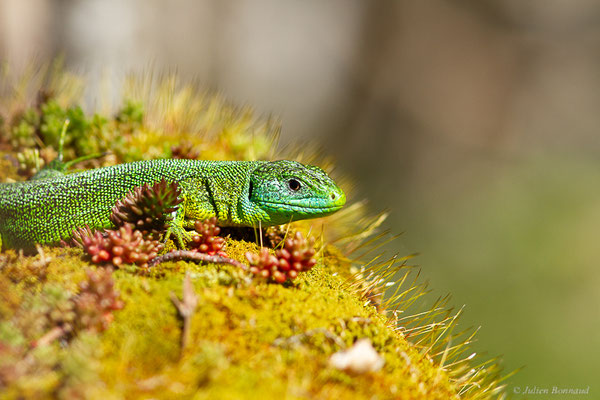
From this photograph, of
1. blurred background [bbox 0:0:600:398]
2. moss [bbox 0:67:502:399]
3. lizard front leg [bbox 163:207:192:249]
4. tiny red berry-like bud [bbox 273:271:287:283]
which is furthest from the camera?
blurred background [bbox 0:0:600:398]

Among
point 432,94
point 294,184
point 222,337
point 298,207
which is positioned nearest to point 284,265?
point 222,337

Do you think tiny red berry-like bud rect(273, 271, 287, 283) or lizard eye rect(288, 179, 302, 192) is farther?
lizard eye rect(288, 179, 302, 192)

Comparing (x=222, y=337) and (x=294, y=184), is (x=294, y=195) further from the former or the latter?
(x=222, y=337)

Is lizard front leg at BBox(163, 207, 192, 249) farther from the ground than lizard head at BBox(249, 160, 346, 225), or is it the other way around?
lizard head at BBox(249, 160, 346, 225)

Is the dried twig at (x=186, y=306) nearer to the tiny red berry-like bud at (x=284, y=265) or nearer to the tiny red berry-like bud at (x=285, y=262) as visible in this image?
the tiny red berry-like bud at (x=285, y=262)

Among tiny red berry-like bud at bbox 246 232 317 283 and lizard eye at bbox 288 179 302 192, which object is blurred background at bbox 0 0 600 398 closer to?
lizard eye at bbox 288 179 302 192

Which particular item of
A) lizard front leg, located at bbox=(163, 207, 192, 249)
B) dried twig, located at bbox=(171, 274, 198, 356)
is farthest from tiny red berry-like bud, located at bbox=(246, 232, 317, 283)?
lizard front leg, located at bbox=(163, 207, 192, 249)

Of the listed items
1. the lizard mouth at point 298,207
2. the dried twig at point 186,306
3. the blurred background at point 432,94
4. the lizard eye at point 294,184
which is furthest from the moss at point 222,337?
the blurred background at point 432,94

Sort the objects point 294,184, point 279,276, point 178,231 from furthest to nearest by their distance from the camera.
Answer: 1. point 294,184
2. point 178,231
3. point 279,276
